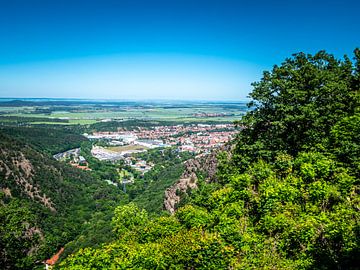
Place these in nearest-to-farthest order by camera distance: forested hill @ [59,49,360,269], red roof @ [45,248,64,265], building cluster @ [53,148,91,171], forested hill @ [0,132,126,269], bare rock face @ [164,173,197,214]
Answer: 1. forested hill @ [59,49,360,269]
2. bare rock face @ [164,173,197,214]
3. red roof @ [45,248,64,265]
4. forested hill @ [0,132,126,269]
5. building cluster @ [53,148,91,171]

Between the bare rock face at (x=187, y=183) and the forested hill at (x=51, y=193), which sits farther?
the forested hill at (x=51, y=193)

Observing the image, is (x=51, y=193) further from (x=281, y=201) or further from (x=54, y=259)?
(x=281, y=201)

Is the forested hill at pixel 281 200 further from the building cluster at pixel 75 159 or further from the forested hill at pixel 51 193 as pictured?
the building cluster at pixel 75 159

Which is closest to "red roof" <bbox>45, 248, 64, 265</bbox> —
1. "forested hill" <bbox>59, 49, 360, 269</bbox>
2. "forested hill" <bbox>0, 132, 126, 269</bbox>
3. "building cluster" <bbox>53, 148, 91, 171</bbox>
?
"forested hill" <bbox>0, 132, 126, 269</bbox>

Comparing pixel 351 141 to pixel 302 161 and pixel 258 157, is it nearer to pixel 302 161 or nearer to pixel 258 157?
pixel 302 161

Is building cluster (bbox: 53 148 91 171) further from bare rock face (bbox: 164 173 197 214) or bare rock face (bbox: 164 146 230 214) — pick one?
bare rock face (bbox: 164 173 197 214)

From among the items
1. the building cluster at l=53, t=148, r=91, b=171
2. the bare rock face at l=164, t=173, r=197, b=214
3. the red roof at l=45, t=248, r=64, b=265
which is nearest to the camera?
the bare rock face at l=164, t=173, r=197, b=214

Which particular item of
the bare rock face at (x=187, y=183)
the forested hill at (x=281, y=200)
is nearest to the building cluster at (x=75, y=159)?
the bare rock face at (x=187, y=183)

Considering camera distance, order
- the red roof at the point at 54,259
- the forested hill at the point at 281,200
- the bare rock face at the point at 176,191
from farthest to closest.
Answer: the red roof at the point at 54,259 → the bare rock face at the point at 176,191 → the forested hill at the point at 281,200

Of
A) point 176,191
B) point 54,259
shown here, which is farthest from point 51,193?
point 176,191
